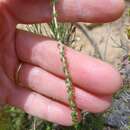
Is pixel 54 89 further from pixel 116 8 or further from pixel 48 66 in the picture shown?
pixel 116 8

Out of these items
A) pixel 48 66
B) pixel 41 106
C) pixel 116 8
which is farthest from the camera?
pixel 41 106

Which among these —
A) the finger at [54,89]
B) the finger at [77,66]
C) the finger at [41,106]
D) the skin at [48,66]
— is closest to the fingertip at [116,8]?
the skin at [48,66]

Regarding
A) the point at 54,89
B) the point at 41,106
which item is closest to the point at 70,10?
the point at 54,89

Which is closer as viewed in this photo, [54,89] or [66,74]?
[66,74]

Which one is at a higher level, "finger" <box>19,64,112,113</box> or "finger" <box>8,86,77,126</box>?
"finger" <box>19,64,112,113</box>

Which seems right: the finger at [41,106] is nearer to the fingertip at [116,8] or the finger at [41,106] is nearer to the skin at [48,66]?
the skin at [48,66]

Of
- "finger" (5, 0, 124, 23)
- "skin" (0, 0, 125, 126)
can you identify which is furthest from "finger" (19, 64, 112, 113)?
"finger" (5, 0, 124, 23)

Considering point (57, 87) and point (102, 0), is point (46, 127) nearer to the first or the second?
point (57, 87)

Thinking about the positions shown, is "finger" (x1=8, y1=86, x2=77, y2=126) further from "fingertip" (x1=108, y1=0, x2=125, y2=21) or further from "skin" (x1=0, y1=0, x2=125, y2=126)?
"fingertip" (x1=108, y1=0, x2=125, y2=21)
